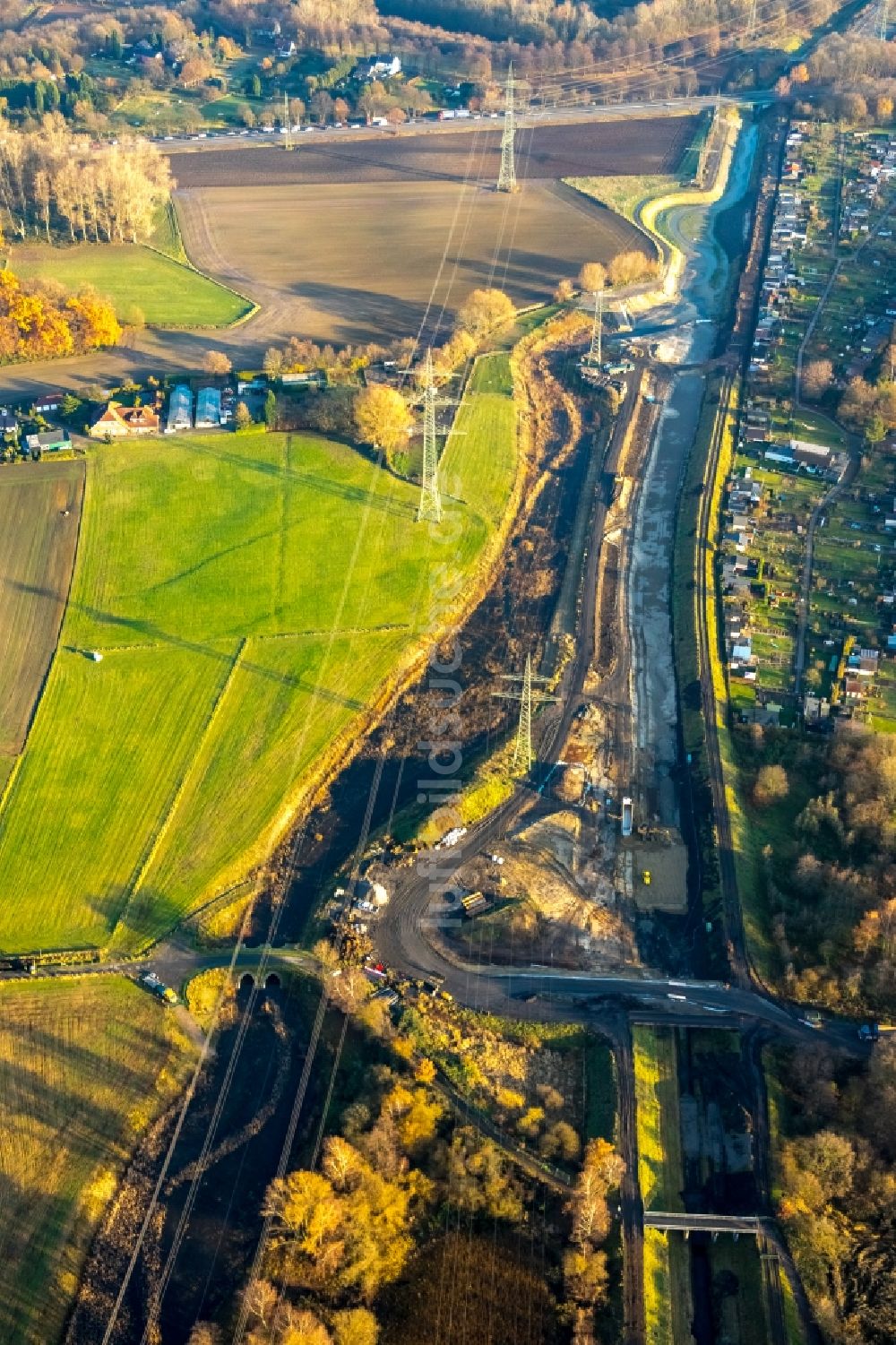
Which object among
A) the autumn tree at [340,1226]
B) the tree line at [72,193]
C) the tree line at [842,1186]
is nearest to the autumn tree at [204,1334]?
the autumn tree at [340,1226]

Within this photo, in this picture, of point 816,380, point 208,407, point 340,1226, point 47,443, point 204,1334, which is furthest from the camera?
point 816,380

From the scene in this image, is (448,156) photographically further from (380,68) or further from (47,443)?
(47,443)

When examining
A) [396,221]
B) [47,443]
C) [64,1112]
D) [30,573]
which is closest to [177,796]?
[64,1112]

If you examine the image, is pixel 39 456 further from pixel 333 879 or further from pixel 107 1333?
pixel 107 1333

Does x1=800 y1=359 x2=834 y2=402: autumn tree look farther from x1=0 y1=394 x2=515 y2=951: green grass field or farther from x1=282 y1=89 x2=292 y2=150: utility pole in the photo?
x1=282 y1=89 x2=292 y2=150: utility pole

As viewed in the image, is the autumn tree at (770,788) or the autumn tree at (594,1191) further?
the autumn tree at (770,788)

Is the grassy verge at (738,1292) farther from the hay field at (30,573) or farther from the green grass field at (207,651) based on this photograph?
the hay field at (30,573)
